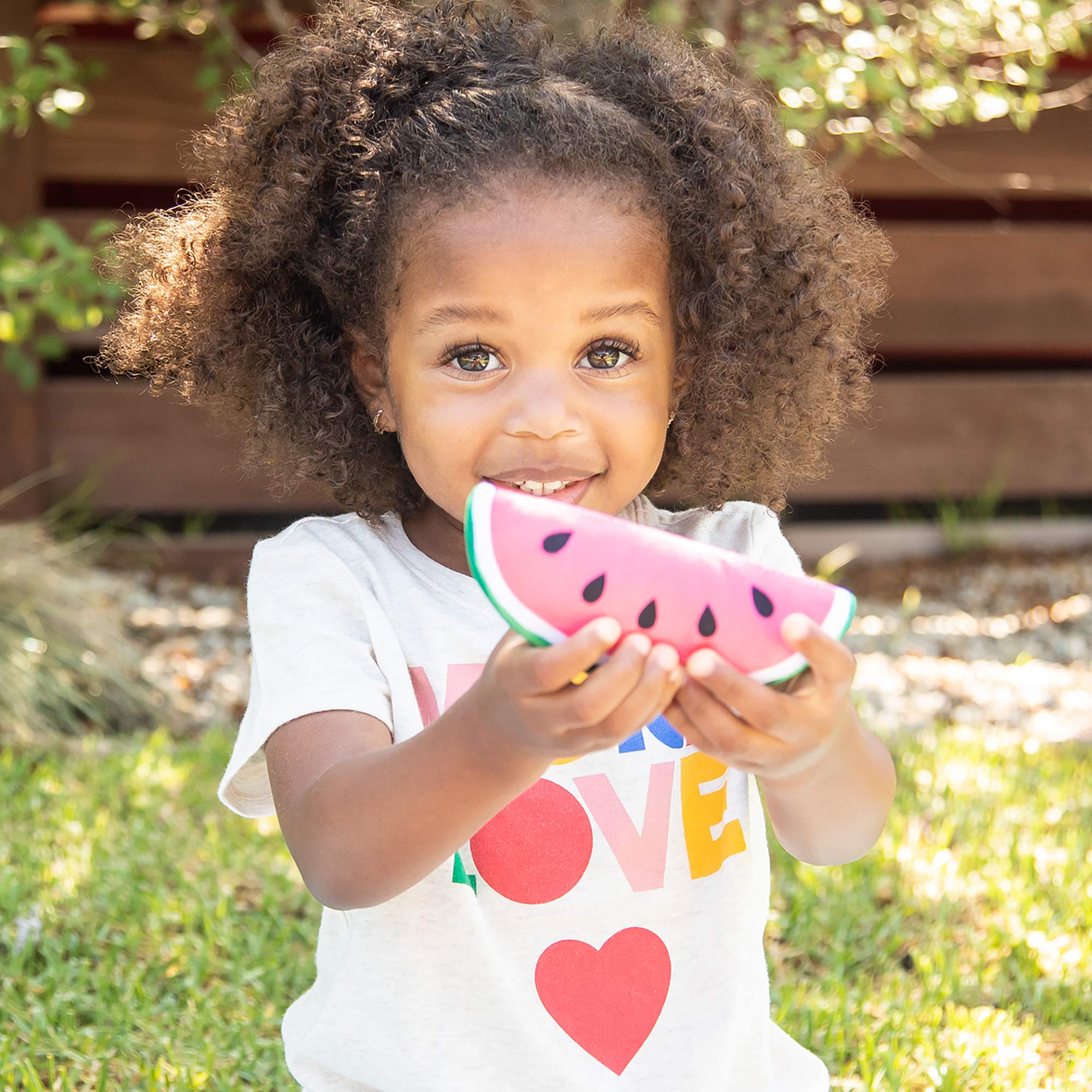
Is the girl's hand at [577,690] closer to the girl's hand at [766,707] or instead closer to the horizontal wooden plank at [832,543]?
the girl's hand at [766,707]

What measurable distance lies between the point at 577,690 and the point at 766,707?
19 cm

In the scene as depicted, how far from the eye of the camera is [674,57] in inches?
84.7

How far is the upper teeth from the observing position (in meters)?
1.72

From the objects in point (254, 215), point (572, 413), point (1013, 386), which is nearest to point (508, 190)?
point (572, 413)

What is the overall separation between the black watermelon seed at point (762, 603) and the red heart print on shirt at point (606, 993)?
0.68 metres

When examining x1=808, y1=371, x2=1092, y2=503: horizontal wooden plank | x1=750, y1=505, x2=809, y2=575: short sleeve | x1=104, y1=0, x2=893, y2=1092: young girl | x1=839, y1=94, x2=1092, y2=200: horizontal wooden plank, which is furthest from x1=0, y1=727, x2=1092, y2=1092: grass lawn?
x1=839, y1=94, x2=1092, y2=200: horizontal wooden plank

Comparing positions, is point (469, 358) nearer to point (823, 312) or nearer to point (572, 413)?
point (572, 413)

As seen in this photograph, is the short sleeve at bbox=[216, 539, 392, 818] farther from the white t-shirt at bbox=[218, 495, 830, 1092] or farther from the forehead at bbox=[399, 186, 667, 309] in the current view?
the forehead at bbox=[399, 186, 667, 309]

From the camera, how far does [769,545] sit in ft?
6.61

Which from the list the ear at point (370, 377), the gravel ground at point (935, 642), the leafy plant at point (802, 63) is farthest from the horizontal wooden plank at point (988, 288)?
the ear at point (370, 377)

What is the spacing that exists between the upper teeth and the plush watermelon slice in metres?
0.40

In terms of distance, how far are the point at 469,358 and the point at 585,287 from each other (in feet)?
0.58

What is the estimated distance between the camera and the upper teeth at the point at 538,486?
1.72m

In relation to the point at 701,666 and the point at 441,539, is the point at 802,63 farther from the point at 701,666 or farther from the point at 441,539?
the point at 701,666
